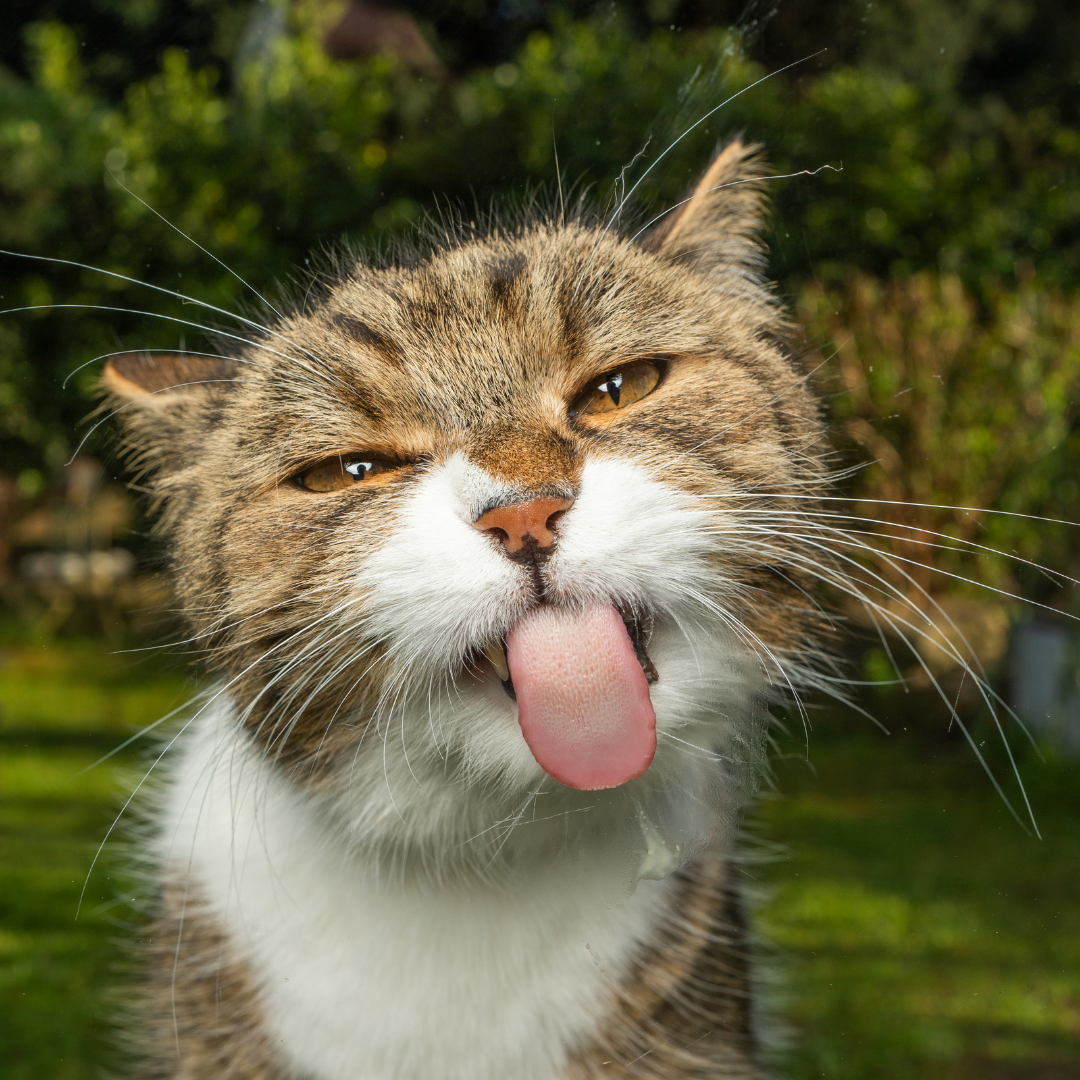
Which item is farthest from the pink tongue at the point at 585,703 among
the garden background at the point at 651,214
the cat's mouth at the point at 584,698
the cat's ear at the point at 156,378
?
the cat's ear at the point at 156,378

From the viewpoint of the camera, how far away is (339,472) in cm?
67

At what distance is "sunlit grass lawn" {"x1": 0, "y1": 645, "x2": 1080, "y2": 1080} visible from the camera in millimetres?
858

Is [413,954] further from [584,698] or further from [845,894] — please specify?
[845,894]

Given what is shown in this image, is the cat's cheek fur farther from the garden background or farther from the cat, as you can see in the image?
the garden background

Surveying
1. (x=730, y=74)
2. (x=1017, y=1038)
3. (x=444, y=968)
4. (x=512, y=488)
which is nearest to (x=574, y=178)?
(x=730, y=74)

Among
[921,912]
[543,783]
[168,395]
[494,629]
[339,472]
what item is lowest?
[921,912]

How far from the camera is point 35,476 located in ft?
2.83

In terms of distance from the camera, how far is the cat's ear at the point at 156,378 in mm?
771

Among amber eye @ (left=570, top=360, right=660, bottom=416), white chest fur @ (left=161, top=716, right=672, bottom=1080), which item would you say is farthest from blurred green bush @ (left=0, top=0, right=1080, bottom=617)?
white chest fur @ (left=161, top=716, right=672, bottom=1080)

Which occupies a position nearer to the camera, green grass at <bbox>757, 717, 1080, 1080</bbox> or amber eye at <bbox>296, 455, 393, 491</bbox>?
amber eye at <bbox>296, 455, 393, 491</bbox>

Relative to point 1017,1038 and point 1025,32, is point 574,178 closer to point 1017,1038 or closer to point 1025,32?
point 1025,32

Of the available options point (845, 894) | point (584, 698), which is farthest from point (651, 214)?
point (845, 894)

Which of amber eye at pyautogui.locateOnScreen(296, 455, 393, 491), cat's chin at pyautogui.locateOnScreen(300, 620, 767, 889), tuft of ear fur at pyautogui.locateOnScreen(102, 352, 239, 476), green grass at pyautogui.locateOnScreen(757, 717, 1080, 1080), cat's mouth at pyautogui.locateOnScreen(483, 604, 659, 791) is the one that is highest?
tuft of ear fur at pyautogui.locateOnScreen(102, 352, 239, 476)

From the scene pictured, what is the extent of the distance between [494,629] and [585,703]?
→ 0.08 metres
